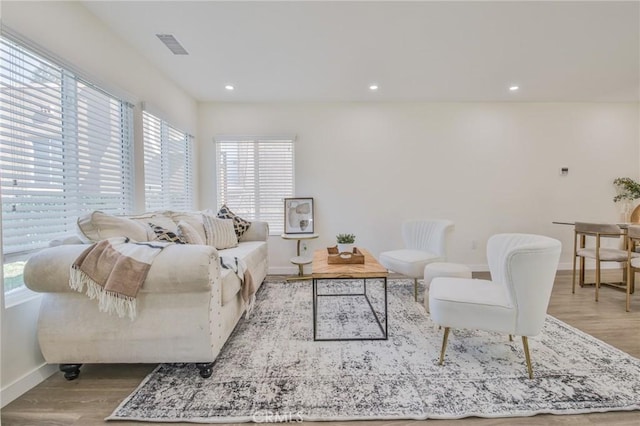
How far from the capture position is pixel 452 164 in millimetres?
4488

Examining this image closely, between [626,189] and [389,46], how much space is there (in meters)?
4.63

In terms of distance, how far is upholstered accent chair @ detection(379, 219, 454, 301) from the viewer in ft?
10.1

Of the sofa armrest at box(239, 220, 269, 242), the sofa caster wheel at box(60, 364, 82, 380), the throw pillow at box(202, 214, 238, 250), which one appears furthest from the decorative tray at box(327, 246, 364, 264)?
the sofa caster wheel at box(60, 364, 82, 380)

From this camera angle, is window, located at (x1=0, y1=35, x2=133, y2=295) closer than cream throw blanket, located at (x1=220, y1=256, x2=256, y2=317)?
Yes

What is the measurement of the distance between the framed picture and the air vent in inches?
88.2

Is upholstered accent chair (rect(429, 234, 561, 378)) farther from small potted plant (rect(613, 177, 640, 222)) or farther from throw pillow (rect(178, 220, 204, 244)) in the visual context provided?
small potted plant (rect(613, 177, 640, 222))

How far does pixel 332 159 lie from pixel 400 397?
3.40 m

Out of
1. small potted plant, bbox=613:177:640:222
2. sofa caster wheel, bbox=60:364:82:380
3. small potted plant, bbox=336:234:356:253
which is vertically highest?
small potted plant, bbox=613:177:640:222

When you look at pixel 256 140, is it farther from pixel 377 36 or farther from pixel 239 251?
pixel 377 36

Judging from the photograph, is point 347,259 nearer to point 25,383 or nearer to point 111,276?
point 111,276

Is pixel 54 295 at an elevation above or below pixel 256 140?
below

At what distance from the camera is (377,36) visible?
259 cm

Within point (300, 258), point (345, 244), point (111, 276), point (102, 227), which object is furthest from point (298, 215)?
point (111, 276)

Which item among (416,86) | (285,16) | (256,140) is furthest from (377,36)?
(256,140)
